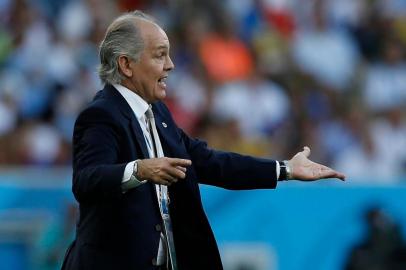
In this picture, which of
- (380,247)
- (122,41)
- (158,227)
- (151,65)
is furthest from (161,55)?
(380,247)

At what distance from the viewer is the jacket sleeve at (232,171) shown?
17.1 feet

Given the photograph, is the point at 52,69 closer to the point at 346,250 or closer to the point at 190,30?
the point at 190,30

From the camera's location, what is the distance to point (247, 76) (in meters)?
11.2

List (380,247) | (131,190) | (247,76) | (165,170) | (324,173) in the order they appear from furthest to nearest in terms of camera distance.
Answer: (247,76)
(380,247)
(324,173)
(131,190)
(165,170)

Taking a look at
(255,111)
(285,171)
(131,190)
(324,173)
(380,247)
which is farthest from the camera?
(255,111)

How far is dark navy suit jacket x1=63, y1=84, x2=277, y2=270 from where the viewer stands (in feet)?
15.4

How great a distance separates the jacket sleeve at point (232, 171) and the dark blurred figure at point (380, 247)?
374cm

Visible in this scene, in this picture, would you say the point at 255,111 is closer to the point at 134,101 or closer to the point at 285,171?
the point at 285,171

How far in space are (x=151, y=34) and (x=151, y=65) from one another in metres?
0.13

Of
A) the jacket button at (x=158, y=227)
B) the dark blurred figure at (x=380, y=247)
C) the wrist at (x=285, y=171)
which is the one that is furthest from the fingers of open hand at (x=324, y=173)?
the dark blurred figure at (x=380, y=247)

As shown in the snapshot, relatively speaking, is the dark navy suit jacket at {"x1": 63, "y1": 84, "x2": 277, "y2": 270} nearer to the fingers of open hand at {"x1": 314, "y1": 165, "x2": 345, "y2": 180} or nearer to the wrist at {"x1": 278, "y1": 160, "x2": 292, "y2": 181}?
the wrist at {"x1": 278, "y1": 160, "x2": 292, "y2": 181}

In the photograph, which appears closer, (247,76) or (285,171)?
(285,171)

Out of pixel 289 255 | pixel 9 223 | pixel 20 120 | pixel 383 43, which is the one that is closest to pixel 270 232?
pixel 289 255

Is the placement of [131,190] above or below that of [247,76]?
below
